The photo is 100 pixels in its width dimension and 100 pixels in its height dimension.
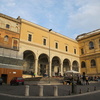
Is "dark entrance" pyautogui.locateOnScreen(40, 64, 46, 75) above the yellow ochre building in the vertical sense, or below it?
below

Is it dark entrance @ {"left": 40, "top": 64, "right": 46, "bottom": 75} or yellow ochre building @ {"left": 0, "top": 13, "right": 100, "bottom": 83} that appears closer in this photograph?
yellow ochre building @ {"left": 0, "top": 13, "right": 100, "bottom": 83}

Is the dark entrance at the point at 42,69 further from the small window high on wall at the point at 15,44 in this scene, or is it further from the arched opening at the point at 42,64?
the small window high on wall at the point at 15,44

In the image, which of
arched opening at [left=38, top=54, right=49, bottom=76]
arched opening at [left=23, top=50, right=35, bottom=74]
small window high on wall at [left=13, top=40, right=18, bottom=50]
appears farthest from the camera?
arched opening at [left=38, top=54, right=49, bottom=76]

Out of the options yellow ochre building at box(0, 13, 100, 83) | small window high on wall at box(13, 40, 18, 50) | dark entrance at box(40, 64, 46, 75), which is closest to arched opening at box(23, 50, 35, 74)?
yellow ochre building at box(0, 13, 100, 83)

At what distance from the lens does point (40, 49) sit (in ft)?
94.0

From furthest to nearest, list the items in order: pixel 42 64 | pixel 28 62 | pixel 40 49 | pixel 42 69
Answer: pixel 42 64
pixel 42 69
pixel 28 62
pixel 40 49

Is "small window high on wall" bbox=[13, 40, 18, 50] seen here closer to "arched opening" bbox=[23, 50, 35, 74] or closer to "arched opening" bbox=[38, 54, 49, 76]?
"arched opening" bbox=[23, 50, 35, 74]

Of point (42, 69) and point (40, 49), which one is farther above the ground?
point (40, 49)

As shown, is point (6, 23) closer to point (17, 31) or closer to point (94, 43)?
point (17, 31)

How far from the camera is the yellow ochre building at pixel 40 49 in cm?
2355

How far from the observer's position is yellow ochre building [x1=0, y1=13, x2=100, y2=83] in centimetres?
2355

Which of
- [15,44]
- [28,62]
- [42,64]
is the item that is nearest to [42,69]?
[42,64]

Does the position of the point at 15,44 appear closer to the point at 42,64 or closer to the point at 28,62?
the point at 28,62

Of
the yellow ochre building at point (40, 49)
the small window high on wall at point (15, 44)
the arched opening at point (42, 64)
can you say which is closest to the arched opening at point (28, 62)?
the yellow ochre building at point (40, 49)
